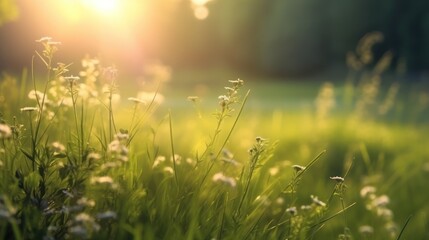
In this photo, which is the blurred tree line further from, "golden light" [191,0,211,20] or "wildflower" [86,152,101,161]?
"wildflower" [86,152,101,161]

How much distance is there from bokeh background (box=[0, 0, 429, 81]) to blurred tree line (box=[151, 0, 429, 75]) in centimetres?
4

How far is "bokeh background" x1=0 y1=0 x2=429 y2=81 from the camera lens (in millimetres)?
27000

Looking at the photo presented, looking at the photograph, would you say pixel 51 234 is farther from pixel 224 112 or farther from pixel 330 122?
pixel 330 122

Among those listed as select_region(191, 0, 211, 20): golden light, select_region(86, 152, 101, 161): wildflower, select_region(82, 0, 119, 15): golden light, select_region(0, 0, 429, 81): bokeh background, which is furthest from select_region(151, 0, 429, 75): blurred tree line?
select_region(86, 152, 101, 161): wildflower

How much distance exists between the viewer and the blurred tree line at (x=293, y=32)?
27297 millimetres

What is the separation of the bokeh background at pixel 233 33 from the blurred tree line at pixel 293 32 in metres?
Answer: 0.04

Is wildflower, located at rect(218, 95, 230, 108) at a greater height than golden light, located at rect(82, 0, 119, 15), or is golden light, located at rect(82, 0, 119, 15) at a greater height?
golden light, located at rect(82, 0, 119, 15)

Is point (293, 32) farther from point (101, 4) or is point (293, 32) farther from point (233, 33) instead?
point (101, 4)

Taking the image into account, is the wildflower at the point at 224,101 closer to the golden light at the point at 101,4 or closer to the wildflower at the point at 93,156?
the wildflower at the point at 93,156

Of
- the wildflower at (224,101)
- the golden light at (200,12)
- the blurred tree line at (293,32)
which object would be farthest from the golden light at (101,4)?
the wildflower at (224,101)

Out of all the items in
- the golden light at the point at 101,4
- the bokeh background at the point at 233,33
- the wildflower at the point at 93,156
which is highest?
the bokeh background at the point at 233,33

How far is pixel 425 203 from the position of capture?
555 cm

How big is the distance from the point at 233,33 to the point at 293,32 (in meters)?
3.16

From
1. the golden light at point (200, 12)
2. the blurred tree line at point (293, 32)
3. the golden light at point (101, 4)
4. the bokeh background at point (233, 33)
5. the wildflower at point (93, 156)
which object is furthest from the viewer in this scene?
the golden light at point (200, 12)
